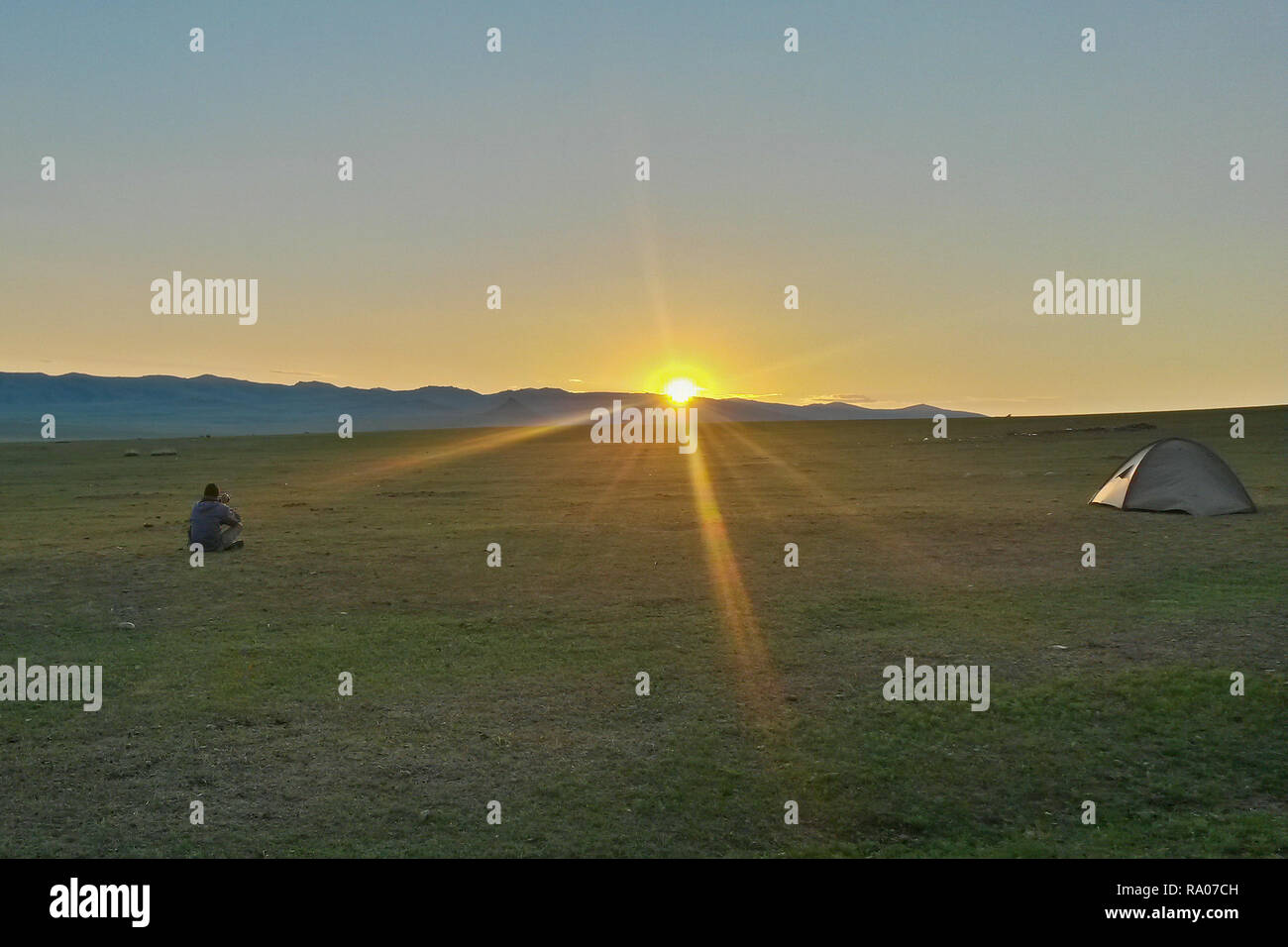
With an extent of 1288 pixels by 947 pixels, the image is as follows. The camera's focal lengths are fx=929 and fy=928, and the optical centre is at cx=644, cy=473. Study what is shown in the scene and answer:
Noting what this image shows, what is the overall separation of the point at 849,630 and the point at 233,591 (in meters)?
11.0

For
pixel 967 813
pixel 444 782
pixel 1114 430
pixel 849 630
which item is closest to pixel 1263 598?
pixel 849 630

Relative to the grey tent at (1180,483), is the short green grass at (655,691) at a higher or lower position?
lower

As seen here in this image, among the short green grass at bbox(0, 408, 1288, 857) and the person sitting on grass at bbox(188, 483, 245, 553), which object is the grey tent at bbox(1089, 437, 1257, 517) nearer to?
the short green grass at bbox(0, 408, 1288, 857)

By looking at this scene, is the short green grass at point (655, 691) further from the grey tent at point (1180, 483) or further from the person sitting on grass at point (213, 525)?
the grey tent at point (1180, 483)

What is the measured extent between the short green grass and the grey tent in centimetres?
131

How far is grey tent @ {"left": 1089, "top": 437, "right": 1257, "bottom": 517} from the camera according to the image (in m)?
24.3

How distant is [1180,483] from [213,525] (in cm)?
2440

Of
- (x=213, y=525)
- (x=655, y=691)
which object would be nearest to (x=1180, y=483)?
(x=655, y=691)

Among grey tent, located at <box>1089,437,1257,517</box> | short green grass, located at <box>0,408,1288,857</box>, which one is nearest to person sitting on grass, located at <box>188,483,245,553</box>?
short green grass, located at <box>0,408,1288,857</box>

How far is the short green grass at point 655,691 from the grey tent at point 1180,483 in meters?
1.31

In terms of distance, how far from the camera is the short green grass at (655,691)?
300 inches

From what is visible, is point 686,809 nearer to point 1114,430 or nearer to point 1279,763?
point 1279,763

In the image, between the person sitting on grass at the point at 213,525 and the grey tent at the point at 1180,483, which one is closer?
the person sitting on grass at the point at 213,525

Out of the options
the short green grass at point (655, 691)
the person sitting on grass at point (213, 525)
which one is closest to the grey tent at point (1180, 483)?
the short green grass at point (655, 691)
